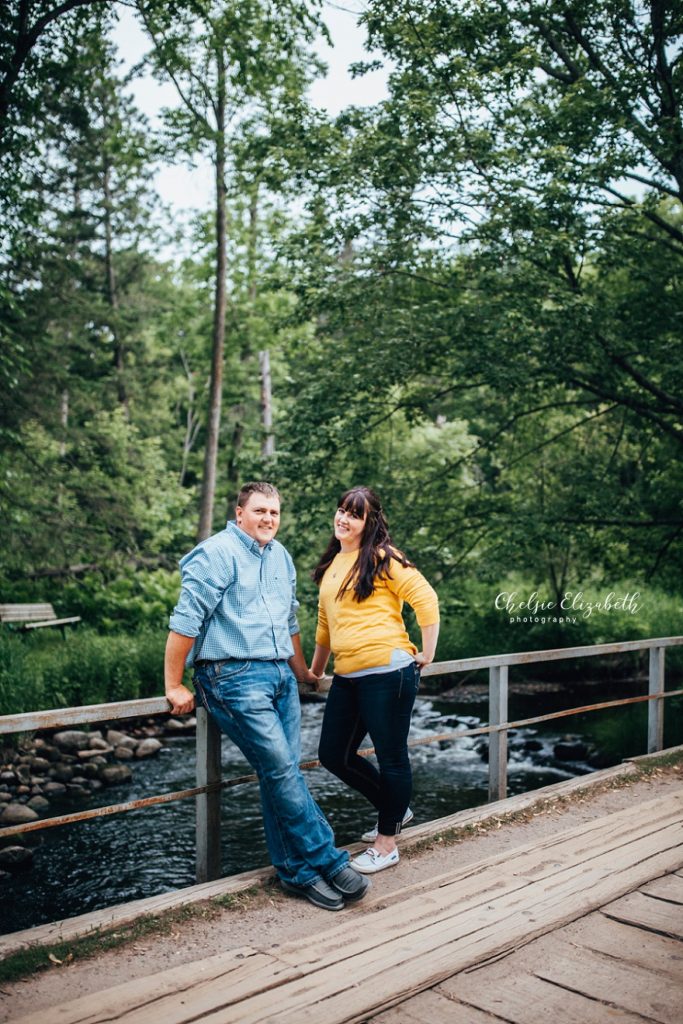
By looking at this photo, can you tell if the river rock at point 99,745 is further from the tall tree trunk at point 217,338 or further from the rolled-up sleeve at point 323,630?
the rolled-up sleeve at point 323,630

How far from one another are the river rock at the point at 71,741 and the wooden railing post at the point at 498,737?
23.9 feet

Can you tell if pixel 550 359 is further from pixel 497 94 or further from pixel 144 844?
pixel 144 844

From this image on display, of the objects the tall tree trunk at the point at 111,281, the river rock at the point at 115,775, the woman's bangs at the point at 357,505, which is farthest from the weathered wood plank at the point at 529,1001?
the tall tree trunk at the point at 111,281

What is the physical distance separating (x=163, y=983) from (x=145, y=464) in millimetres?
21440

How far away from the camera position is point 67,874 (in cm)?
721

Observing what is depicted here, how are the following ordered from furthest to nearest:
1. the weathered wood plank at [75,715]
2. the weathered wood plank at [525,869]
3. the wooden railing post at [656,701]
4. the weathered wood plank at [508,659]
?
the wooden railing post at [656,701] < the weathered wood plank at [508,659] < the weathered wood plank at [525,869] < the weathered wood plank at [75,715]

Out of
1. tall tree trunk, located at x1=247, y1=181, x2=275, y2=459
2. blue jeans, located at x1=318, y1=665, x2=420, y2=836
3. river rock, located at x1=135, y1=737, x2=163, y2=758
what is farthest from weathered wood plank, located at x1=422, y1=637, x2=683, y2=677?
tall tree trunk, located at x1=247, y1=181, x2=275, y2=459

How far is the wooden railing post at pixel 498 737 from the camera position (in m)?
5.26

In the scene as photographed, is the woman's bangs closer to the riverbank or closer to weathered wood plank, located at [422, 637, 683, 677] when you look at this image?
weathered wood plank, located at [422, 637, 683, 677]

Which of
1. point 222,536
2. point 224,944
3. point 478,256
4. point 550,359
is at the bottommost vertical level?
point 224,944

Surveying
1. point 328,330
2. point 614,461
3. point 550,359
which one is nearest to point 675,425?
point 614,461

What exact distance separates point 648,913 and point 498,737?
6.22 feet

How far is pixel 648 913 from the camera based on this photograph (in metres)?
3.47

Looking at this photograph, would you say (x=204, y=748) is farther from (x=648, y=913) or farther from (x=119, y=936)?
(x=648, y=913)
